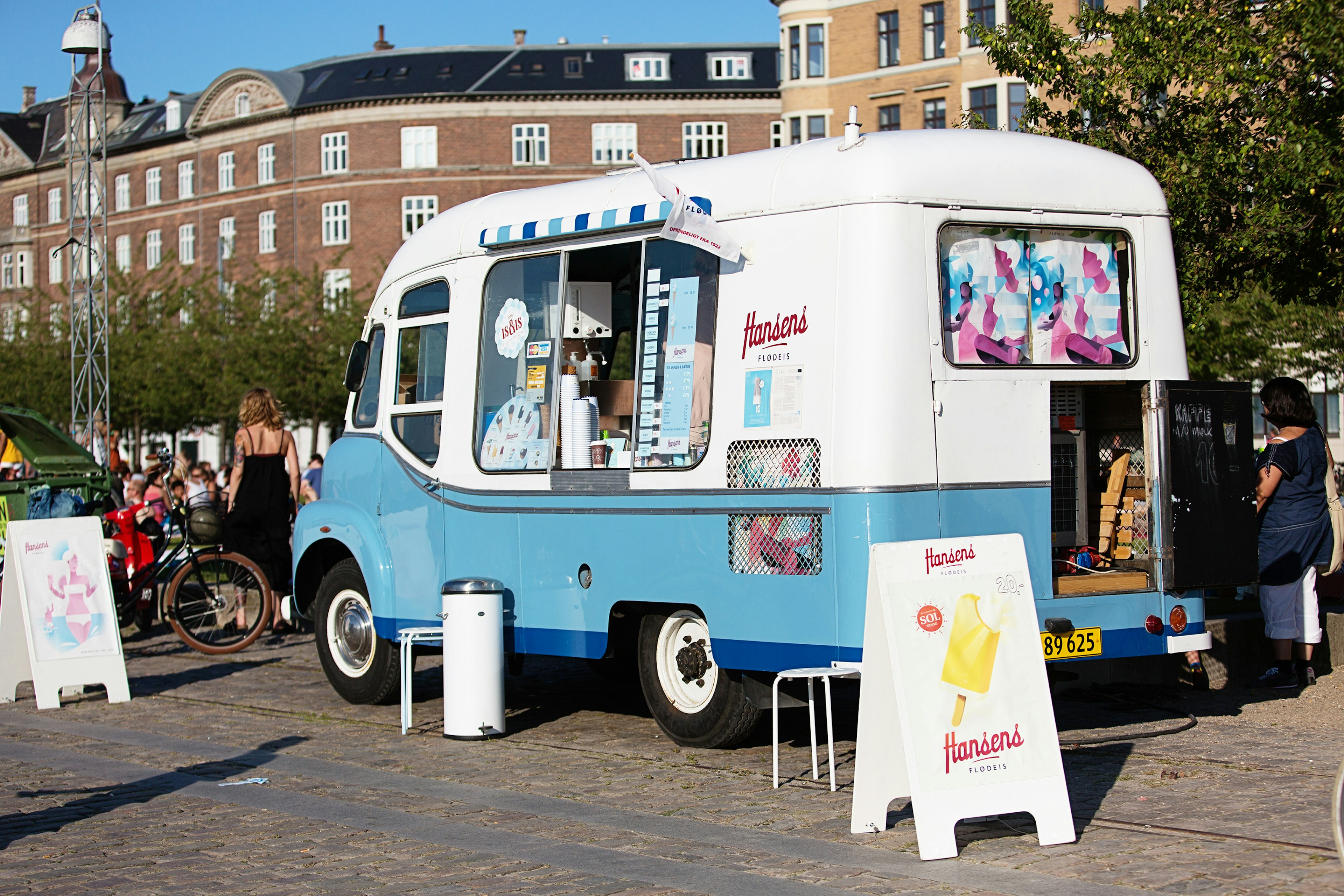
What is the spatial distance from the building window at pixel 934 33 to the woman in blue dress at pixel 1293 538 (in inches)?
1830

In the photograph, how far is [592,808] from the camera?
23.6ft

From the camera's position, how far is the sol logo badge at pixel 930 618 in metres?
6.29

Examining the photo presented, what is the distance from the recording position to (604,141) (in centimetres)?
6912

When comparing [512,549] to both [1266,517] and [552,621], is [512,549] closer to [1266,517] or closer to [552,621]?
[552,621]

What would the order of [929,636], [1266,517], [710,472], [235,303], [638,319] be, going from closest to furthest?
[929,636]
[710,472]
[638,319]
[1266,517]
[235,303]

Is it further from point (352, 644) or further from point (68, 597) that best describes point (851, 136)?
point (68, 597)

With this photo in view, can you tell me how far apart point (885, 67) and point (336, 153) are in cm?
2561

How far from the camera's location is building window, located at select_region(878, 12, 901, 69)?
55.7 m

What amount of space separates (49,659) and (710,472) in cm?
555

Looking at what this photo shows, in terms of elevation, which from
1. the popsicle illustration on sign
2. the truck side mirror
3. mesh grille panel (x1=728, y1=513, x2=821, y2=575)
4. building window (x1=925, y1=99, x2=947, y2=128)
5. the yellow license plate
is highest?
building window (x1=925, y1=99, x2=947, y2=128)

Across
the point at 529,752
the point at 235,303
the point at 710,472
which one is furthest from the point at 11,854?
the point at 235,303

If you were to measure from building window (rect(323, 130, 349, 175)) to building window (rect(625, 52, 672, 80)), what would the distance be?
1242cm

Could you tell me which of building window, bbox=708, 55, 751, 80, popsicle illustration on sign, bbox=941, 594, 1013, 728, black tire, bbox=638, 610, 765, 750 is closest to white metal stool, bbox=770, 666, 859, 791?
black tire, bbox=638, 610, 765, 750

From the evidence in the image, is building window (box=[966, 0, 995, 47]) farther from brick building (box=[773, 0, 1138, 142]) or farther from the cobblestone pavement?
the cobblestone pavement
